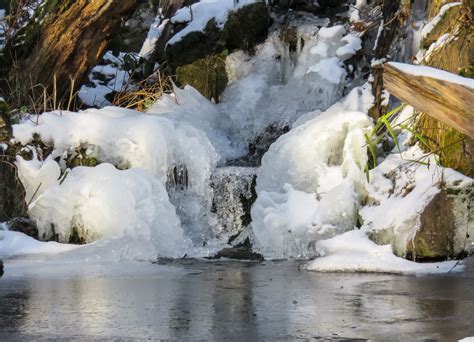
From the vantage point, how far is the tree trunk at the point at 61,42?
36.1ft

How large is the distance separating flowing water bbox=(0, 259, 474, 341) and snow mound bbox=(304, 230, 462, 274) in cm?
24

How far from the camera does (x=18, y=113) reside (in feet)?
35.4

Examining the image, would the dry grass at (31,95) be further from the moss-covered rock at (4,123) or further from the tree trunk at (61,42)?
the moss-covered rock at (4,123)

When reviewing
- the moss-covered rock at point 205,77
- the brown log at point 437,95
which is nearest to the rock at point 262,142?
the moss-covered rock at point 205,77

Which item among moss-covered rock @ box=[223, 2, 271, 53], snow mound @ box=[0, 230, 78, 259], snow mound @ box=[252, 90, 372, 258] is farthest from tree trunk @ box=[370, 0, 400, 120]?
snow mound @ box=[0, 230, 78, 259]

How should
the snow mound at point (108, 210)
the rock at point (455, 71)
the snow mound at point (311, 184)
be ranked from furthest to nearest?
the snow mound at point (108, 210)
the snow mound at point (311, 184)
the rock at point (455, 71)

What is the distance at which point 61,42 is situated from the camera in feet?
36.8

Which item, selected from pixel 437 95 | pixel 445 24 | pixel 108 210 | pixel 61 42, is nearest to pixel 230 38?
pixel 61 42

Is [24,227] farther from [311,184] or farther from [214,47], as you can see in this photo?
[214,47]

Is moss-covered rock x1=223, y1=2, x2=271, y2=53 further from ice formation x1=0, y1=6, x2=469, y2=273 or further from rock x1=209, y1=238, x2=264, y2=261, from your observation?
rock x1=209, y1=238, x2=264, y2=261

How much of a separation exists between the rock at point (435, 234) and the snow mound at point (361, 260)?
139mm

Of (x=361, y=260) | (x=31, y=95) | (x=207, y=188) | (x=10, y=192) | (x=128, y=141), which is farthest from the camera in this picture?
(x=31, y=95)

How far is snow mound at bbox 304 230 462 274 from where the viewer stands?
7.66 metres

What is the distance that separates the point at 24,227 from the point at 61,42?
2722mm
